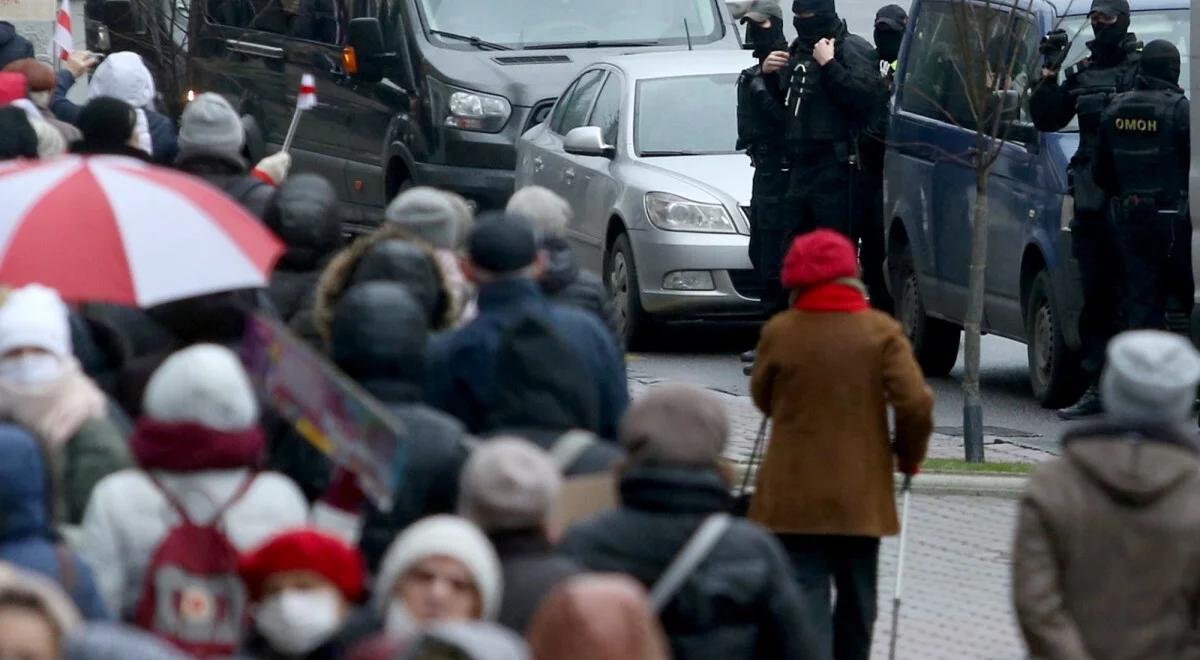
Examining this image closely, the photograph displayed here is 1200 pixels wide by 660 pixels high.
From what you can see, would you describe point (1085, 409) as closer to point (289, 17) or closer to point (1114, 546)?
point (1114, 546)

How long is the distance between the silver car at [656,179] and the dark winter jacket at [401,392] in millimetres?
8702

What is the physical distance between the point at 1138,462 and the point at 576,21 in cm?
1316

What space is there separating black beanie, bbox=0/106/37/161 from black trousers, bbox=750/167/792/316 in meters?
5.63

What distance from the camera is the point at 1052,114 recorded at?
12719 mm

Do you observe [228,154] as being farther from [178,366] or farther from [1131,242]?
[1131,242]

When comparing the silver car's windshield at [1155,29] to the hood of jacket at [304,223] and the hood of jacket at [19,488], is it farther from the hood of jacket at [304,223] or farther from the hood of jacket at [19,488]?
the hood of jacket at [19,488]

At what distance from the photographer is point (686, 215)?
48.0 ft

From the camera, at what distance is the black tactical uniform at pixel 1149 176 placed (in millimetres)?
12336

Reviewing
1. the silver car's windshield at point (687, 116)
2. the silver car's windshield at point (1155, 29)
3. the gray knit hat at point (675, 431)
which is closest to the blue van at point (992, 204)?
the silver car's windshield at point (1155, 29)

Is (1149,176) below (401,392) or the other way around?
below

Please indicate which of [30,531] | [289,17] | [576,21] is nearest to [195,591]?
[30,531]

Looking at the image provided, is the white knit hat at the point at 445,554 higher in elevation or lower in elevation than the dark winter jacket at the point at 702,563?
higher

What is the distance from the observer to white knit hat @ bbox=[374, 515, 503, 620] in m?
4.38

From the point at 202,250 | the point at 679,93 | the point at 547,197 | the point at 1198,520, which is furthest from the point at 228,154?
the point at 679,93
